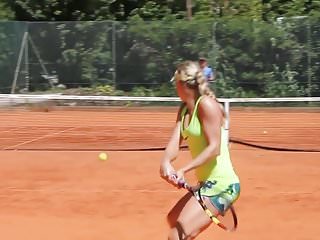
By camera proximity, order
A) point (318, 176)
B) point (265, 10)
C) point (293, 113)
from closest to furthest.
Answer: point (318, 176), point (293, 113), point (265, 10)

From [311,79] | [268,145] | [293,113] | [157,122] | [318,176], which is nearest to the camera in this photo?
[318,176]

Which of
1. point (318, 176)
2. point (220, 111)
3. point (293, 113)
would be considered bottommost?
point (293, 113)

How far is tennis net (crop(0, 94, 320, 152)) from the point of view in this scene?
37.5ft

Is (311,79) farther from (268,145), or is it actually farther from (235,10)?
(268,145)

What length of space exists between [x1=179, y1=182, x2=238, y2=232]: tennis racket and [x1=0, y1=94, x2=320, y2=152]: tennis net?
545 centimetres

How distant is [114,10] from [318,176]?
606 inches

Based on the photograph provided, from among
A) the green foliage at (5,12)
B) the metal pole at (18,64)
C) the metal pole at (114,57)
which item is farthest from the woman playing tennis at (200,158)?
the green foliage at (5,12)

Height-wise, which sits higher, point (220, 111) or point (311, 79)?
point (220, 111)

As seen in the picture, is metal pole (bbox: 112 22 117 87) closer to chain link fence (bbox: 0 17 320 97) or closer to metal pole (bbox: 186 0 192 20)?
chain link fence (bbox: 0 17 320 97)

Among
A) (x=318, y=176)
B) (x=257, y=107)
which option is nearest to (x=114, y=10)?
(x=257, y=107)

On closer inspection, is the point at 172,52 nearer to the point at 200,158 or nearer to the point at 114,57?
the point at 114,57

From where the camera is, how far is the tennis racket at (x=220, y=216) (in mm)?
3664

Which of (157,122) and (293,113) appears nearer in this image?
(157,122)

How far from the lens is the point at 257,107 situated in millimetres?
17281
